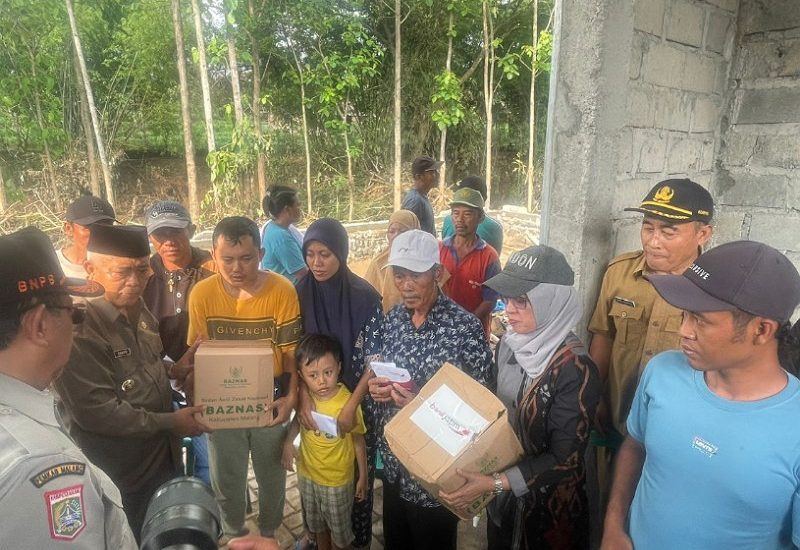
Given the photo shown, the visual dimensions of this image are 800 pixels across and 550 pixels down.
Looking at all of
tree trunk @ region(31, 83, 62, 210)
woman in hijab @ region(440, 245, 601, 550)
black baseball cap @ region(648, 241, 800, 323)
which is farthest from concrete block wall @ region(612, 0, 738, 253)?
tree trunk @ region(31, 83, 62, 210)

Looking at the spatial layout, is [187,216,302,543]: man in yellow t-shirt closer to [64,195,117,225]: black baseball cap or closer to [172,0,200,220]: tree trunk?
[64,195,117,225]: black baseball cap

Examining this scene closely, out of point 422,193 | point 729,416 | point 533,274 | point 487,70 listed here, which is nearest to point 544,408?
point 533,274

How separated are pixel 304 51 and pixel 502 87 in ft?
20.8

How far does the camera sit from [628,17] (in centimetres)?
213

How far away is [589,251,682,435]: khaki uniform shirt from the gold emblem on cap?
0.91 feet

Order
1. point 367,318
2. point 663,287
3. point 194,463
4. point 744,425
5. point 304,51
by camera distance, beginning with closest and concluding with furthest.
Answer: point 744,425
point 663,287
point 367,318
point 194,463
point 304,51

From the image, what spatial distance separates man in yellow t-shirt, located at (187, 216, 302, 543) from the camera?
8.30 ft

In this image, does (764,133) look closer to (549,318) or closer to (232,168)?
(549,318)

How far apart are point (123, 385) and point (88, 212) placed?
5.03ft

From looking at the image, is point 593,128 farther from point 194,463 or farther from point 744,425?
point 194,463

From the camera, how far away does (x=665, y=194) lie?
207 cm

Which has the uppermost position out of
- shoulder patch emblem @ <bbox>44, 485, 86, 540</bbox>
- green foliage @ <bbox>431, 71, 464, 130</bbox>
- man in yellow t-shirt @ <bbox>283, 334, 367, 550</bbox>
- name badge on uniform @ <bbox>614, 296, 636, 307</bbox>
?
green foliage @ <bbox>431, 71, 464, 130</bbox>

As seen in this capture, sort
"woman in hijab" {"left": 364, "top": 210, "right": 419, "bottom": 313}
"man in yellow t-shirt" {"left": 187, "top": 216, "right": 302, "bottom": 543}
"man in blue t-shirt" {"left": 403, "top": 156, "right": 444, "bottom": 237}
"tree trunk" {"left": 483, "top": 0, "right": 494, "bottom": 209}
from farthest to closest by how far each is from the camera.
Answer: "tree trunk" {"left": 483, "top": 0, "right": 494, "bottom": 209} → "man in blue t-shirt" {"left": 403, "top": 156, "right": 444, "bottom": 237} → "woman in hijab" {"left": 364, "top": 210, "right": 419, "bottom": 313} → "man in yellow t-shirt" {"left": 187, "top": 216, "right": 302, "bottom": 543}

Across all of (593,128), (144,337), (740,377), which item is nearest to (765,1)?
(593,128)
